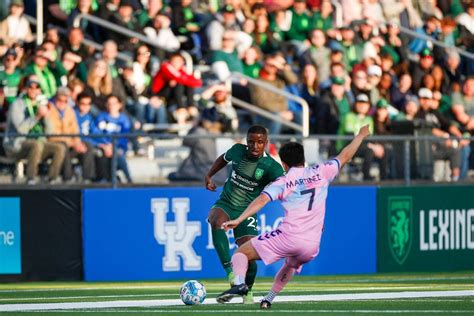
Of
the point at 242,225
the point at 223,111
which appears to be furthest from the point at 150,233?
the point at 242,225

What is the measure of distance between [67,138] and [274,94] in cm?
520

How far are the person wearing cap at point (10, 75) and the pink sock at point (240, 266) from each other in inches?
335

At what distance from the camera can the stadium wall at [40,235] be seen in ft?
63.3

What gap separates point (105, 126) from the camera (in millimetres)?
20344

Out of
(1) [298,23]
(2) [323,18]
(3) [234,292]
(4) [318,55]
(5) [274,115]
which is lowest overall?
(3) [234,292]

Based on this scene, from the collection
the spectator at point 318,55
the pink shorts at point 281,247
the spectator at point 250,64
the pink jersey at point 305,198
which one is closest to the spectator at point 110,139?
the spectator at point 250,64

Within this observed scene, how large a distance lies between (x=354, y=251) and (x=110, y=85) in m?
4.57

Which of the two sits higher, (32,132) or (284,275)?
→ (32,132)

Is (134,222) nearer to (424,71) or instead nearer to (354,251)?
(354,251)

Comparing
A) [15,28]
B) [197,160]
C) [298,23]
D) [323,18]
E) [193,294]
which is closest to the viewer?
[193,294]

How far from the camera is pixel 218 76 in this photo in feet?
76.2

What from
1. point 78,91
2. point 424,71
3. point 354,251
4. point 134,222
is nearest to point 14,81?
point 78,91

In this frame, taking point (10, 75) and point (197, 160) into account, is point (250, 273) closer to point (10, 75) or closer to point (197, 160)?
point (197, 160)

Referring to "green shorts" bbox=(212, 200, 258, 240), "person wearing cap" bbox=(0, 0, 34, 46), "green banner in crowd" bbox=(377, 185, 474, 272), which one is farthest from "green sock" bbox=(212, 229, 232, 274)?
"person wearing cap" bbox=(0, 0, 34, 46)
